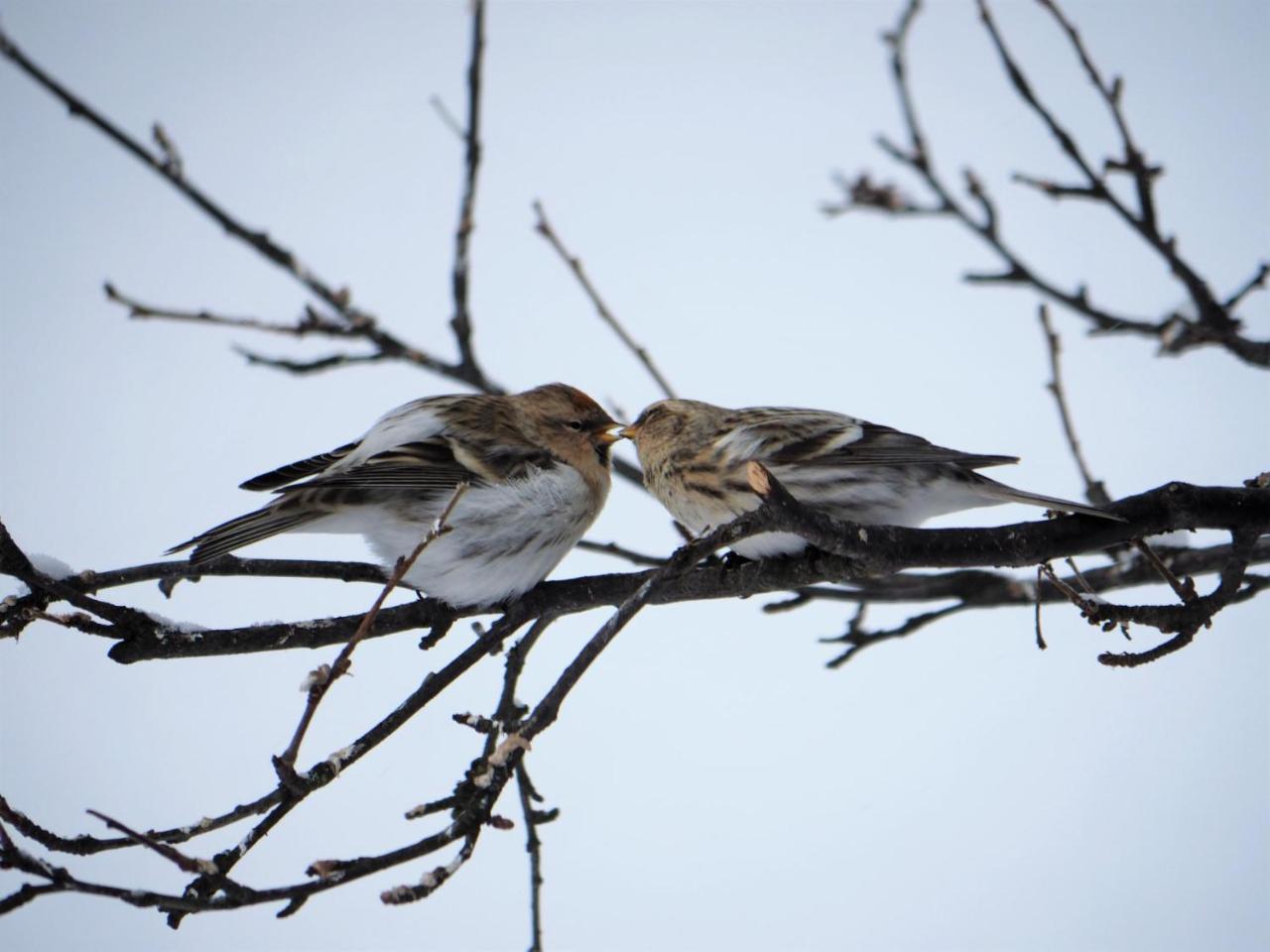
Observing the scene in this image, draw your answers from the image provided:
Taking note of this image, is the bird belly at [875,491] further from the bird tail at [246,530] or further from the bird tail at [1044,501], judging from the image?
the bird tail at [246,530]

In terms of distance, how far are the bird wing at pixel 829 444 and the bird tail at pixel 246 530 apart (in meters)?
1.05

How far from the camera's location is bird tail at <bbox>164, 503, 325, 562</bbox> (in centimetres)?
202

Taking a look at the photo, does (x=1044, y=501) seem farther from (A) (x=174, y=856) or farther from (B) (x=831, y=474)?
(A) (x=174, y=856)

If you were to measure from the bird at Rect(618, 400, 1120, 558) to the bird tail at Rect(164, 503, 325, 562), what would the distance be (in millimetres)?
947

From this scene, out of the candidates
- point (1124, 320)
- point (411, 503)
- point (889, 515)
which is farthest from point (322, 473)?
point (1124, 320)

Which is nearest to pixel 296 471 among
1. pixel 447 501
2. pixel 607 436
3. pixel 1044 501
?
pixel 447 501

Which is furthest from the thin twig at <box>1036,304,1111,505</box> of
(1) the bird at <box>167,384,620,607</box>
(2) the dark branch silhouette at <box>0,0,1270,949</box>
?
(1) the bird at <box>167,384,620,607</box>

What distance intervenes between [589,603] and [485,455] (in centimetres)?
63

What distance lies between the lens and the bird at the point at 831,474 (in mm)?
2557

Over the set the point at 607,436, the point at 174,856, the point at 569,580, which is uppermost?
the point at 607,436

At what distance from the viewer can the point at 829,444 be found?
270 centimetres

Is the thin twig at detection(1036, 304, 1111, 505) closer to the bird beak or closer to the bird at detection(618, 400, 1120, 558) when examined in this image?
the bird at detection(618, 400, 1120, 558)

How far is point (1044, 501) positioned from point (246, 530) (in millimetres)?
1611

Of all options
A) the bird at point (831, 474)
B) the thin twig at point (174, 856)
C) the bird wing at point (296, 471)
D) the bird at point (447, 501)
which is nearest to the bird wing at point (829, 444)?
the bird at point (831, 474)
